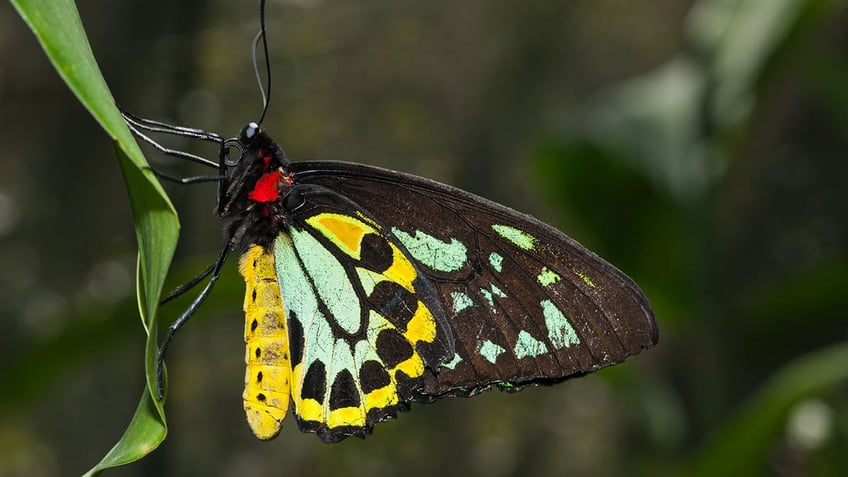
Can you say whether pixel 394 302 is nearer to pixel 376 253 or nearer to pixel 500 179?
pixel 376 253

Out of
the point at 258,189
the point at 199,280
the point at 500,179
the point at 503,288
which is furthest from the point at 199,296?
the point at 500,179

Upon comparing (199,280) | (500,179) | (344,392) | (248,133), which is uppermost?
(500,179)

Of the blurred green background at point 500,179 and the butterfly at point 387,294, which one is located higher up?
the blurred green background at point 500,179

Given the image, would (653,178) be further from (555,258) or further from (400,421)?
(400,421)

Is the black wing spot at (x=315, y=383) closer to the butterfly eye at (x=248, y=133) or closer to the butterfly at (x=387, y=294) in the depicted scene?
the butterfly at (x=387, y=294)

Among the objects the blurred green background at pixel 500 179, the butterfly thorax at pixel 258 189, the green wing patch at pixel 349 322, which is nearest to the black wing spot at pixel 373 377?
the green wing patch at pixel 349 322

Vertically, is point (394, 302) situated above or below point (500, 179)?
below

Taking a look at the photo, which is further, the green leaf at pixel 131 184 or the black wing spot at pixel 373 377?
the black wing spot at pixel 373 377

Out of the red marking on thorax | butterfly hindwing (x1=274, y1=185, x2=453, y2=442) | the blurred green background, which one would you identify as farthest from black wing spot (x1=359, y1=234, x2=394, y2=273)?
the blurred green background
